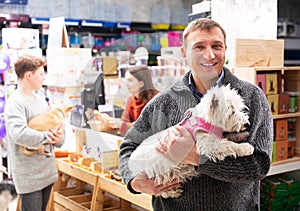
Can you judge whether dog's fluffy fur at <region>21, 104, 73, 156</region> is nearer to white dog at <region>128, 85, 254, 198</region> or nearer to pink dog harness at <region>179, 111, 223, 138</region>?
white dog at <region>128, 85, 254, 198</region>

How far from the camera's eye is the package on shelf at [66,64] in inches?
139

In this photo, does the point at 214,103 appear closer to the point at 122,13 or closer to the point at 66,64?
the point at 66,64

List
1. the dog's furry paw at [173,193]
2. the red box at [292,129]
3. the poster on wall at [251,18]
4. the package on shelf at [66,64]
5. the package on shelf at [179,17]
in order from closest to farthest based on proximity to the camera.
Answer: the dog's furry paw at [173,193], the poster on wall at [251,18], the red box at [292,129], the package on shelf at [66,64], the package on shelf at [179,17]

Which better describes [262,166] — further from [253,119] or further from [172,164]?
[172,164]

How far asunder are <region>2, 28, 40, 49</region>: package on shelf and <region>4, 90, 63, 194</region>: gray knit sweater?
0.99 m

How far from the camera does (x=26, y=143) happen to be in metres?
2.68

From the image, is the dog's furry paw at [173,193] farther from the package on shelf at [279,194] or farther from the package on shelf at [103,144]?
the package on shelf at [279,194]

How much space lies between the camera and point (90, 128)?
2.32 m

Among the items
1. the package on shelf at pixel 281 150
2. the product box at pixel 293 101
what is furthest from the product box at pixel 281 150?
the product box at pixel 293 101

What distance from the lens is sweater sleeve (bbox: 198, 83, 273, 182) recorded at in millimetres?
1188

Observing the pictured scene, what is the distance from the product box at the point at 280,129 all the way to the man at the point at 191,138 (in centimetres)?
175

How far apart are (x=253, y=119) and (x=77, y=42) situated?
5509 millimetres

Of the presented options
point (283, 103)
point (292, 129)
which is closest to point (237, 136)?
point (283, 103)

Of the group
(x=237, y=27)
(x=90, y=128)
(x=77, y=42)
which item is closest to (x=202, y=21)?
(x=90, y=128)
